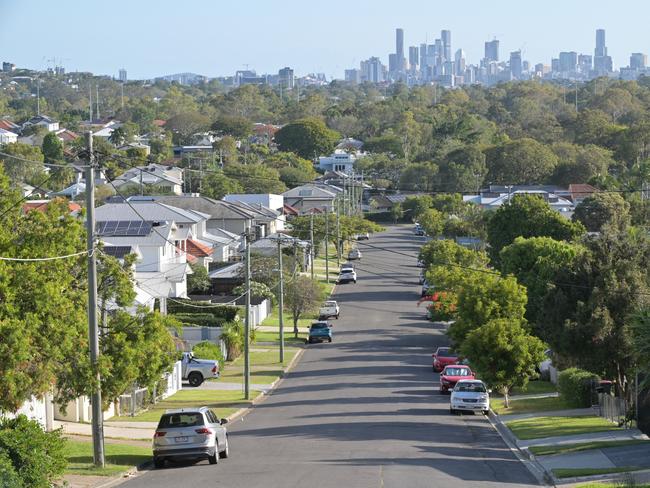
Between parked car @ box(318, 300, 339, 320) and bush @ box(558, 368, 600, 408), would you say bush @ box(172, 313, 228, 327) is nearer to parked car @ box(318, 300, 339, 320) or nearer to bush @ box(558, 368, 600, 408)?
parked car @ box(318, 300, 339, 320)

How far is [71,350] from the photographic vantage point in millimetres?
29516

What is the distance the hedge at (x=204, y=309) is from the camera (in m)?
67.6

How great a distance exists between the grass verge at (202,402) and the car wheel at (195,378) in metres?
1.88

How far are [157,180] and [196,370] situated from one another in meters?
91.9

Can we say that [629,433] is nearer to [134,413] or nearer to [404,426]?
[404,426]

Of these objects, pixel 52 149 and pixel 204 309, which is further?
pixel 52 149

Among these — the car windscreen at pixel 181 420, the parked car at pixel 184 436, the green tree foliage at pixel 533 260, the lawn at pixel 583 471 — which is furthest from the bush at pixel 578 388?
the car windscreen at pixel 181 420

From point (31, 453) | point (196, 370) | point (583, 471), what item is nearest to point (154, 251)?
point (196, 370)

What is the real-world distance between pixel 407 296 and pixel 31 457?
72.9 m

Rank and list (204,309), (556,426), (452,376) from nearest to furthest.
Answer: (556,426), (452,376), (204,309)

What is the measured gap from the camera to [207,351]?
193 feet

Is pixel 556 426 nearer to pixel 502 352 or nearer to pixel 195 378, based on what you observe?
pixel 502 352

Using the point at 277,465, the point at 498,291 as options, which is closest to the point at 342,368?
the point at 498,291

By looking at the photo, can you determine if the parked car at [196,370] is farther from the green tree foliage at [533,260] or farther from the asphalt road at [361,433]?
the green tree foliage at [533,260]
